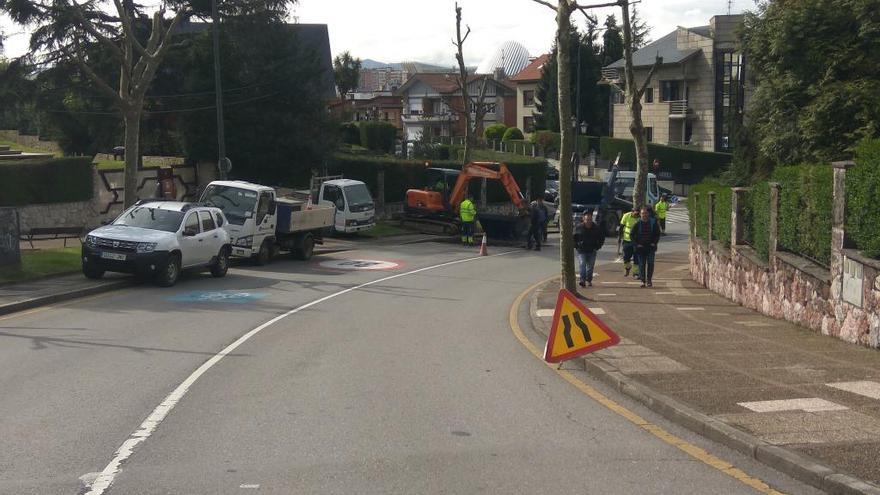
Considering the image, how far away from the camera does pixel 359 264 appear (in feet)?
97.3

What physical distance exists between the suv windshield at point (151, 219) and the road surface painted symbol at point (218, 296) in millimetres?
2406

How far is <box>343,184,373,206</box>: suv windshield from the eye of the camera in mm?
38031

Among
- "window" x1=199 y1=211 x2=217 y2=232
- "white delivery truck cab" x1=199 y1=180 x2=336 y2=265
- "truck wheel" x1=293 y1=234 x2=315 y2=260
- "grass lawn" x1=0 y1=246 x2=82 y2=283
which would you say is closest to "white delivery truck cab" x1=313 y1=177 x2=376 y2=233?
"truck wheel" x1=293 y1=234 x2=315 y2=260

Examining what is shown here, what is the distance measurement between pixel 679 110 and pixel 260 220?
2083 inches

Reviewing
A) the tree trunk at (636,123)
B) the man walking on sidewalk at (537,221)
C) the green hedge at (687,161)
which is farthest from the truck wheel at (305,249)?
the green hedge at (687,161)

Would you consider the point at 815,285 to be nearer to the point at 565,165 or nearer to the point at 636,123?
the point at 565,165

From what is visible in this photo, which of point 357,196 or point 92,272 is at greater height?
point 357,196

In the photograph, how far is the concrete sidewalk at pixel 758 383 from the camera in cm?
750

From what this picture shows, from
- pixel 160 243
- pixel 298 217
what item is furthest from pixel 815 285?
pixel 298 217

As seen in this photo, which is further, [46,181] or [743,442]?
[46,181]

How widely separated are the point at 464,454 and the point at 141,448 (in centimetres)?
254

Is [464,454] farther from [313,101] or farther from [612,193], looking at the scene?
[313,101]

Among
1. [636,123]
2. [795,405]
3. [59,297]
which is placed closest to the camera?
[795,405]

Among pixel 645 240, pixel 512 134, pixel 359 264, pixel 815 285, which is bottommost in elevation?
pixel 359 264
